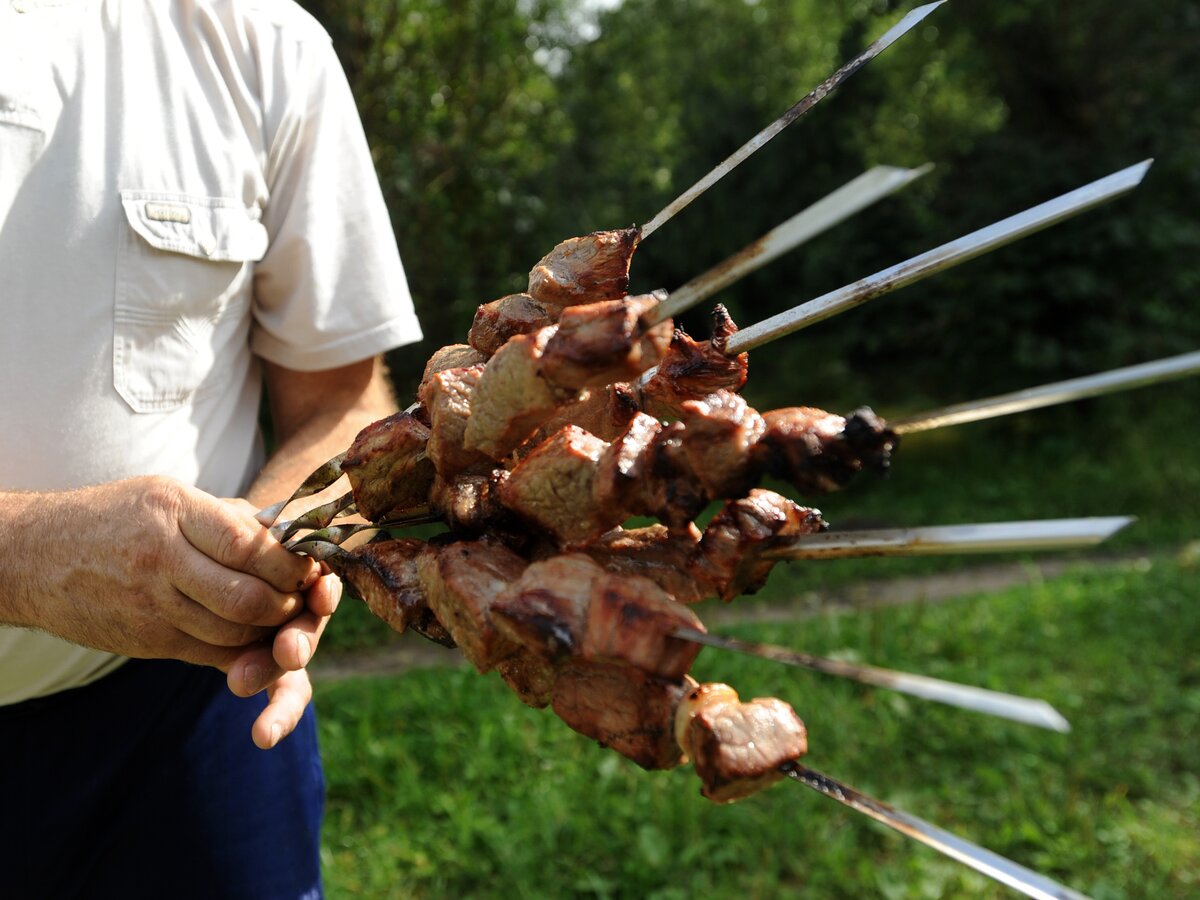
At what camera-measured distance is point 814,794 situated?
4.08m

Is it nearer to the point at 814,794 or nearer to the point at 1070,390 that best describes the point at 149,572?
the point at 1070,390

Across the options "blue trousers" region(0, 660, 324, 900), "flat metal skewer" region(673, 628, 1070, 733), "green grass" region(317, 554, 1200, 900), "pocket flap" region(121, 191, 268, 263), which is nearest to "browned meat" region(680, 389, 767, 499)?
"flat metal skewer" region(673, 628, 1070, 733)

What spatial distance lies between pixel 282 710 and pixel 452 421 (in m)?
0.64

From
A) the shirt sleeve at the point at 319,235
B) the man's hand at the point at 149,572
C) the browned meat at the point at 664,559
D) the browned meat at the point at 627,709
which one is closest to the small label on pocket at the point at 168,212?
the shirt sleeve at the point at 319,235

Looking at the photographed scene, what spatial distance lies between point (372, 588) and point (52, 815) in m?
1.30

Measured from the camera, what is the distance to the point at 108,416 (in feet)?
7.08

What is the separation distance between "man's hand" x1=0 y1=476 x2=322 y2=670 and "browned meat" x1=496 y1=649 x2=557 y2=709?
1.34ft

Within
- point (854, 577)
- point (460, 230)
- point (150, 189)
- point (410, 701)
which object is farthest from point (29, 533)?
point (460, 230)

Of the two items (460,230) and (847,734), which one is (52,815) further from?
(460,230)

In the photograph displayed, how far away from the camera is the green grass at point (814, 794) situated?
150 inches

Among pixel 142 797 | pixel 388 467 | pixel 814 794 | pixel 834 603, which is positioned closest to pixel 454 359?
pixel 388 467

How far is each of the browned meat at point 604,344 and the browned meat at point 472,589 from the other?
0.32 meters

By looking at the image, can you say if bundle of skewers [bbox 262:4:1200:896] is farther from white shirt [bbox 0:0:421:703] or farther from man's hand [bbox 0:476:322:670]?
white shirt [bbox 0:0:421:703]

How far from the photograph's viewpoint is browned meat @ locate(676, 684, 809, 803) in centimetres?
132
